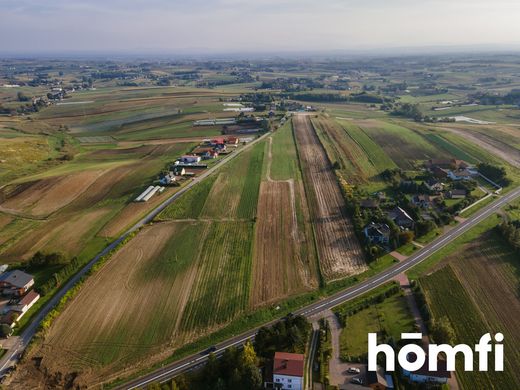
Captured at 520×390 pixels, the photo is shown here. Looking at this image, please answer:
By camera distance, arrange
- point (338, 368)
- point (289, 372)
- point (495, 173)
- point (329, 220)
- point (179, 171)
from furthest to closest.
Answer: point (179, 171) → point (495, 173) → point (329, 220) → point (338, 368) → point (289, 372)

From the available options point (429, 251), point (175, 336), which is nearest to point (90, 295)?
point (175, 336)

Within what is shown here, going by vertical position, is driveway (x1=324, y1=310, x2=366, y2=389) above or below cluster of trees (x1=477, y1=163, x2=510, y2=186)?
below

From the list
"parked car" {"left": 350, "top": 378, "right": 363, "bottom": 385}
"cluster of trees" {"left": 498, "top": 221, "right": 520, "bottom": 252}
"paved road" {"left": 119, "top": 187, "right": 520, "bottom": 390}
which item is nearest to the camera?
Answer: "parked car" {"left": 350, "top": 378, "right": 363, "bottom": 385}

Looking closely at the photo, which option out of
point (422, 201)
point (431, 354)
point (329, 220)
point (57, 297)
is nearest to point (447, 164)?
point (422, 201)

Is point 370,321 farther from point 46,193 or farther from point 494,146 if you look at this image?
point 494,146

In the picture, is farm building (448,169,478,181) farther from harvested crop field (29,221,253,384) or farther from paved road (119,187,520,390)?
harvested crop field (29,221,253,384)

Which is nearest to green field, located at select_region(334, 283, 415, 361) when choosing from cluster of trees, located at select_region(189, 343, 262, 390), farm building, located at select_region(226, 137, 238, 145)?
cluster of trees, located at select_region(189, 343, 262, 390)

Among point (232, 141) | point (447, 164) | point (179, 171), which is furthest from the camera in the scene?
point (232, 141)
